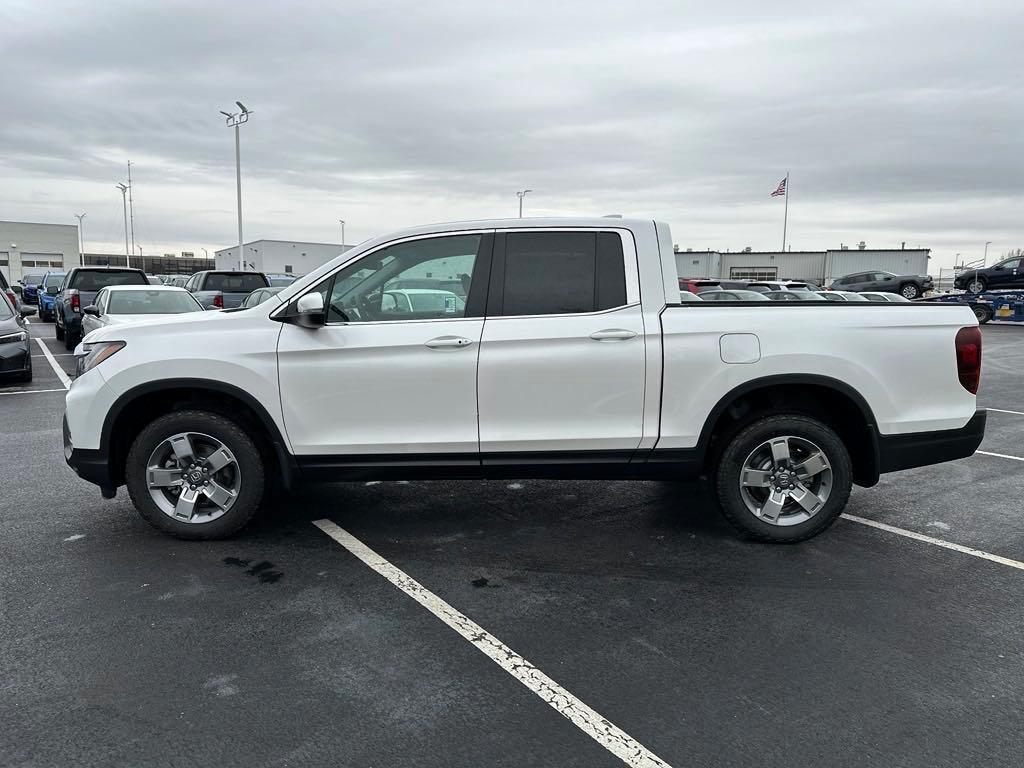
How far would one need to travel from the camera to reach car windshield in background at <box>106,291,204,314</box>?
11.9 meters

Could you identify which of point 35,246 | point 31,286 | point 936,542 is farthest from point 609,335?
point 35,246

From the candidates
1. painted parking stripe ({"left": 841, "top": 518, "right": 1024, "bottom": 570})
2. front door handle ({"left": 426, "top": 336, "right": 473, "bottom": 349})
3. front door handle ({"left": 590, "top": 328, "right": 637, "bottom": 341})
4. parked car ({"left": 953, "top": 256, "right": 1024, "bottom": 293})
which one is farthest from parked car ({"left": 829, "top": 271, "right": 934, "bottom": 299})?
front door handle ({"left": 426, "top": 336, "right": 473, "bottom": 349})

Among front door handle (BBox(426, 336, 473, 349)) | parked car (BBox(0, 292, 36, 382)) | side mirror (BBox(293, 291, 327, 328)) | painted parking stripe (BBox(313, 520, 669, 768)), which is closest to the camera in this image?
painted parking stripe (BBox(313, 520, 669, 768))

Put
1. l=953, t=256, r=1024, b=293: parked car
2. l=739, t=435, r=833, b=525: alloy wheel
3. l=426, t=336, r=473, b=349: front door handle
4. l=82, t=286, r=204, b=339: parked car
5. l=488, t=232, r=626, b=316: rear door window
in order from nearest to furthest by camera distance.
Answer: l=426, t=336, r=473, b=349: front door handle
l=488, t=232, r=626, b=316: rear door window
l=739, t=435, r=833, b=525: alloy wheel
l=82, t=286, r=204, b=339: parked car
l=953, t=256, r=1024, b=293: parked car

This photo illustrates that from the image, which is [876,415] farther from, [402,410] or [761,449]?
[402,410]

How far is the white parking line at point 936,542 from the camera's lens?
4.36m

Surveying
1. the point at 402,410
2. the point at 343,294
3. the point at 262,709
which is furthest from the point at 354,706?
the point at 343,294

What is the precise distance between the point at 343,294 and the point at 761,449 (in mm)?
2752

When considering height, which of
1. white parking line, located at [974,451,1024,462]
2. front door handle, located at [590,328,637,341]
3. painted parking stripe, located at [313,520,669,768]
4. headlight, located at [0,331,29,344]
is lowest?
painted parking stripe, located at [313,520,669,768]

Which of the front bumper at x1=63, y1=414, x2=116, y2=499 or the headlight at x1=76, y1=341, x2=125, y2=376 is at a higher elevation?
the headlight at x1=76, y1=341, x2=125, y2=376

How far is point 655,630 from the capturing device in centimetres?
350

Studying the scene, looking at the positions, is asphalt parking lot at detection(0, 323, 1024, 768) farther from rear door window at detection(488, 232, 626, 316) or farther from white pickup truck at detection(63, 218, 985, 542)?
rear door window at detection(488, 232, 626, 316)

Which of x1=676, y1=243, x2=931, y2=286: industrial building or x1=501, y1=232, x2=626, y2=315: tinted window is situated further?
x1=676, y1=243, x2=931, y2=286: industrial building

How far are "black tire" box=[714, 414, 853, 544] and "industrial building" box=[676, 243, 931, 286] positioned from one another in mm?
46123
